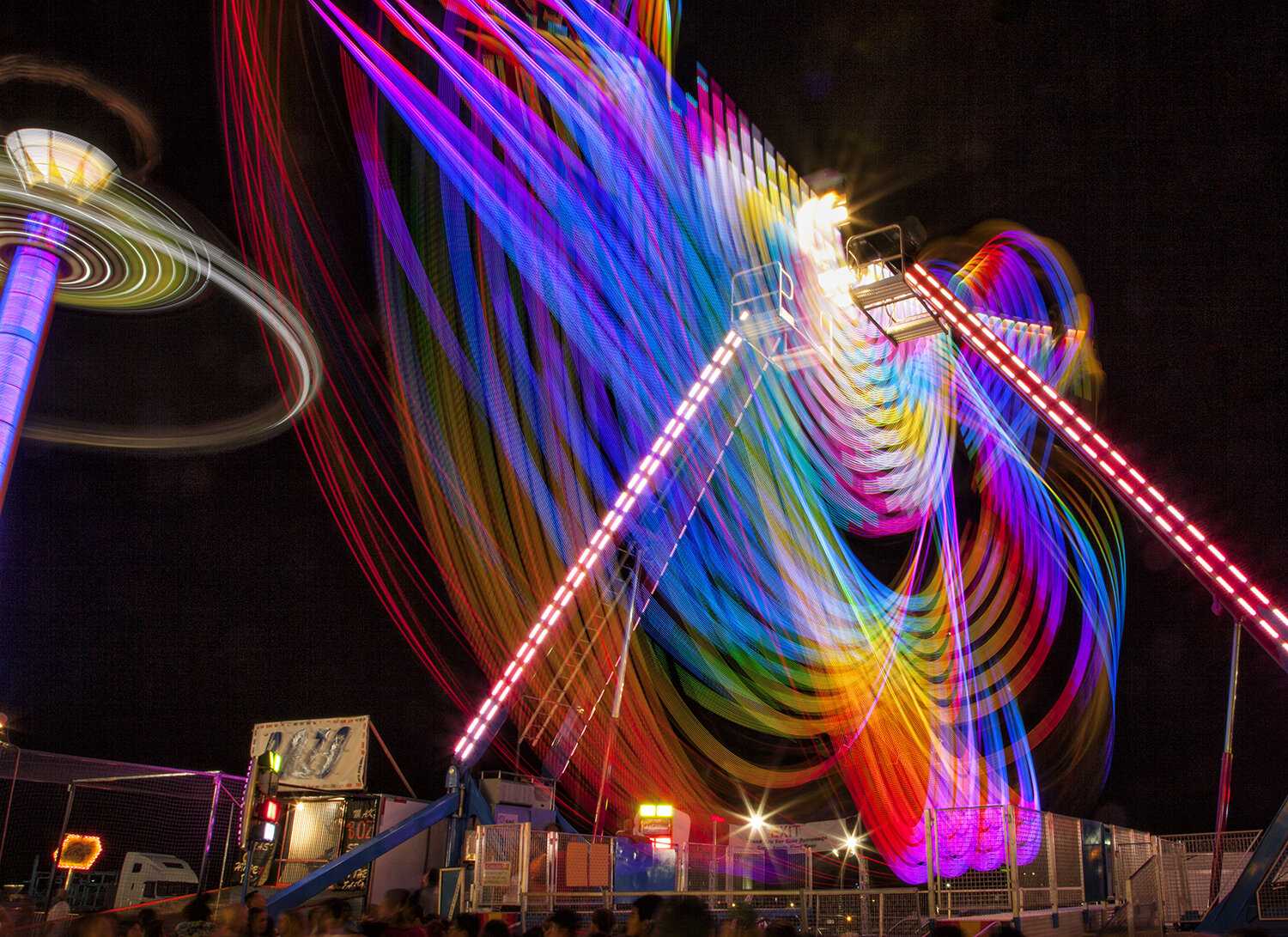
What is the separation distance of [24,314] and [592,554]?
32.8ft

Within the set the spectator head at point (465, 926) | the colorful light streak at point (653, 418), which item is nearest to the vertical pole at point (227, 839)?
the colorful light streak at point (653, 418)

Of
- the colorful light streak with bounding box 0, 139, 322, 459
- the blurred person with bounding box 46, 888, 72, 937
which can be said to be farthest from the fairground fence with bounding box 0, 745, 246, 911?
the colorful light streak with bounding box 0, 139, 322, 459

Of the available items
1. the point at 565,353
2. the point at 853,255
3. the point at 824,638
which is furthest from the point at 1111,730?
the point at 565,353

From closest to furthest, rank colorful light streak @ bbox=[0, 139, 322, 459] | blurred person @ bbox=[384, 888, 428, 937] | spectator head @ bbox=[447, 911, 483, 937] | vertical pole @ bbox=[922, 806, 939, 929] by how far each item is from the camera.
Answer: spectator head @ bbox=[447, 911, 483, 937] < blurred person @ bbox=[384, 888, 428, 937] < vertical pole @ bbox=[922, 806, 939, 929] < colorful light streak @ bbox=[0, 139, 322, 459]

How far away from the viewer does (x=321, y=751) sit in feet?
55.8

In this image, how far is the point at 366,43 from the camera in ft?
50.8

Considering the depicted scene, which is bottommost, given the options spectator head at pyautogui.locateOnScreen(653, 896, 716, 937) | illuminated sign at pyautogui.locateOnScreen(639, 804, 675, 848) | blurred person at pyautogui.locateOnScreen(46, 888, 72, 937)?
blurred person at pyautogui.locateOnScreen(46, 888, 72, 937)

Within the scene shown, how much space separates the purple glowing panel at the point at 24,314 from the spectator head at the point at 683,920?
872cm

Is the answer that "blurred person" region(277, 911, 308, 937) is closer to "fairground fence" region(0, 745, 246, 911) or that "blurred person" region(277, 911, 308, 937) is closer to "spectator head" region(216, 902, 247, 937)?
"spectator head" region(216, 902, 247, 937)

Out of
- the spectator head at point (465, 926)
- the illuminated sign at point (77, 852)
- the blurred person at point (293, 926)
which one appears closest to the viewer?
the blurred person at point (293, 926)

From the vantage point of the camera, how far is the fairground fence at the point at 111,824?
18750 mm

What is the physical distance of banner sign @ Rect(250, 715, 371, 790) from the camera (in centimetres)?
1633

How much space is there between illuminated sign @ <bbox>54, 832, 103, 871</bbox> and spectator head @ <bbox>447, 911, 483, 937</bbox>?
36.9 feet

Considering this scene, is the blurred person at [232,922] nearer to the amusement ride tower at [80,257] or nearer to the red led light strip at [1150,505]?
the amusement ride tower at [80,257]
